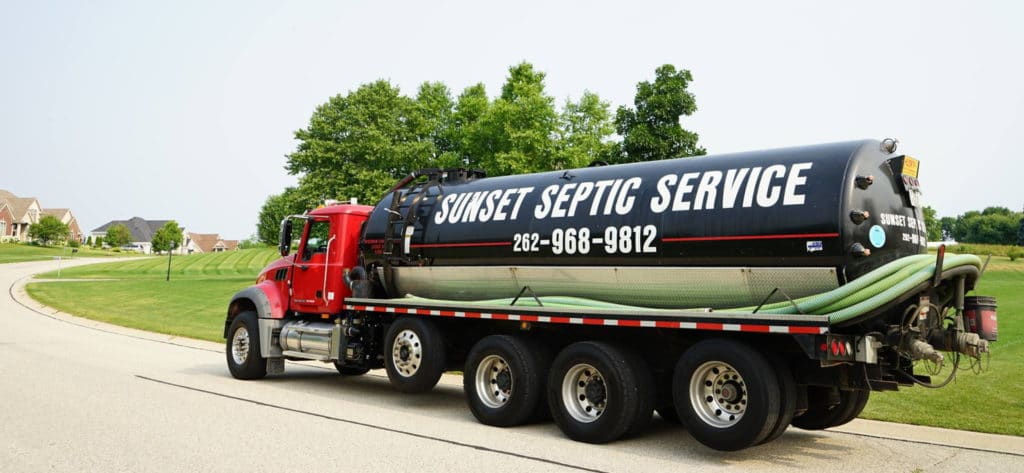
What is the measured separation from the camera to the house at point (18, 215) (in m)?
125

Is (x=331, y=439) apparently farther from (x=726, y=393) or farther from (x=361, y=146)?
(x=361, y=146)

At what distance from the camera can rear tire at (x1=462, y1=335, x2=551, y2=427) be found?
31.1ft

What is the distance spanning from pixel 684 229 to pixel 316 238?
7136 millimetres

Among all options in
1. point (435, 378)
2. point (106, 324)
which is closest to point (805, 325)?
point (435, 378)

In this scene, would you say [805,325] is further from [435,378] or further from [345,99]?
[345,99]

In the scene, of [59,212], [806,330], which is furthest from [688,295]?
[59,212]

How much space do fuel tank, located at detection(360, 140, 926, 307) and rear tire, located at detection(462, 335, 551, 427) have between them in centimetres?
88

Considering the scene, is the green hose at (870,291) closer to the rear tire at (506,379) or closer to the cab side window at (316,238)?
the rear tire at (506,379)

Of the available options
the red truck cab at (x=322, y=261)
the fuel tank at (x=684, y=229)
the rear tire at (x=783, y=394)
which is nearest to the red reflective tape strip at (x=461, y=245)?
the fuel tank at (x=684, y=229)

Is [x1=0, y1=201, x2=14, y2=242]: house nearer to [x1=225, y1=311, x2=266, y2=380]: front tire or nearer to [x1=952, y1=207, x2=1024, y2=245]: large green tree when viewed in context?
[x1=225, y1=311, x2=266, y2=380]: front tire

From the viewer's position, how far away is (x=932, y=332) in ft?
25.6

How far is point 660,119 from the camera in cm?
2828

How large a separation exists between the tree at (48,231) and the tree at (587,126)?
9712 cm

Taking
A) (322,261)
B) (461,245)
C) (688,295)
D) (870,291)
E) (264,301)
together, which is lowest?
(264,301)
